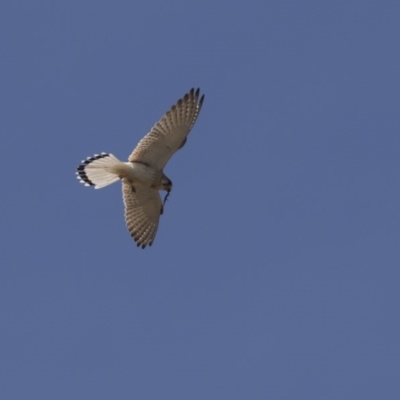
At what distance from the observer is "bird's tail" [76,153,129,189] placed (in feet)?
89.4

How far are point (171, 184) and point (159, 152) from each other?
2.33 feet

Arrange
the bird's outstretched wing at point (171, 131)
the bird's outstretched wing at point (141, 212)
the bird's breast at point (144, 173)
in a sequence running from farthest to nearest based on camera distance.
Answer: the bird's outstretched wing at point (141, 212) < the bird's breast at point (144, 173) < the bird's outstretched wing at point (171, 131)

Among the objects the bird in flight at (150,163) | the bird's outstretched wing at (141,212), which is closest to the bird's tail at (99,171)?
the bird in flight at (150,163)

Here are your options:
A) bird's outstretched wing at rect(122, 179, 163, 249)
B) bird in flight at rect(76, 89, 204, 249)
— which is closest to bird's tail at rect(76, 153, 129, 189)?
bird in flight at rect(76, 89, 204, 249)

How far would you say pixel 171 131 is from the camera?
2689 cm

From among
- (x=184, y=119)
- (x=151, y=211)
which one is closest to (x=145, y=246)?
(x=151, y=211)

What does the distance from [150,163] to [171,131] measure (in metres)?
0.86

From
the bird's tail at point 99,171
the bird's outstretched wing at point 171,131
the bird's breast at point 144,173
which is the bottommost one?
the bird's tail at point 99,171

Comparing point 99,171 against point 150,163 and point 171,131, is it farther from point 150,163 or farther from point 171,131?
point 171,131

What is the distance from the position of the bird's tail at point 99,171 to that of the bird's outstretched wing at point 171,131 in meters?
0.40

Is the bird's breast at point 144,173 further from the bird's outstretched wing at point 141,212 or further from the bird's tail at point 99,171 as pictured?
the bird's outstretched wing at point 141,212

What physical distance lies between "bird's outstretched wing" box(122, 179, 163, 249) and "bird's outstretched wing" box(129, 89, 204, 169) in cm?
96

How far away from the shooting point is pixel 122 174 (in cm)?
2748

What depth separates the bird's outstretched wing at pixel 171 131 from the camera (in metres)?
26.8
